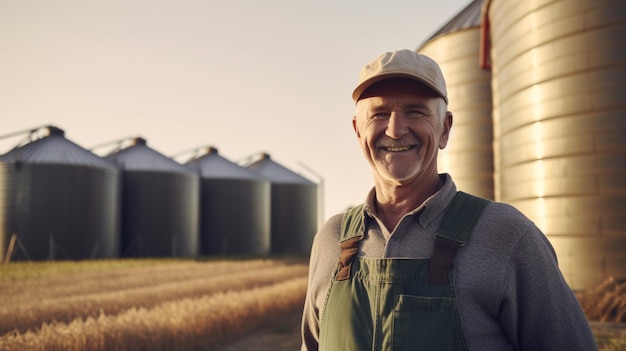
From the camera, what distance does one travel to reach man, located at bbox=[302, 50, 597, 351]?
1784 millimetres

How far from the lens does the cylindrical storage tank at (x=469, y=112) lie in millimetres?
13055

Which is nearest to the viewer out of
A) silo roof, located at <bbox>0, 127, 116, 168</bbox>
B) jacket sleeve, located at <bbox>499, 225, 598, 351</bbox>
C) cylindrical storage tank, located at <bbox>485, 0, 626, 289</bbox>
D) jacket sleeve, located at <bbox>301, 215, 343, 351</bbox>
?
jacket sleeve, located at <bbox>499, 225, 598, 351</bbox>

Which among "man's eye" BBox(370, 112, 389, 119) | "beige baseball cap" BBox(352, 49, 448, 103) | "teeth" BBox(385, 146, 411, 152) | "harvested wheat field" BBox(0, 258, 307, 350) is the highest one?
"beige baseball cap" BBox(352, 49, 448, 103)

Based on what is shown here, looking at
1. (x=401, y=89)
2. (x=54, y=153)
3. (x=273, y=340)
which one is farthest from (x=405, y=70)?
(x=54, y=153)

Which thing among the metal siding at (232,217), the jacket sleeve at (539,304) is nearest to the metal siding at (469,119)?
the jacket sleeve at (539,304)

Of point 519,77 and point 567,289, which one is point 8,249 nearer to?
point 519,77

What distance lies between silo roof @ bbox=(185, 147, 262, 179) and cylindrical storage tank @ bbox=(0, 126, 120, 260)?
794cm

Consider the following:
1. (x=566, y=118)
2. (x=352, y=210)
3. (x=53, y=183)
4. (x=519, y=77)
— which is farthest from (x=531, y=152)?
(x=53, y=183)

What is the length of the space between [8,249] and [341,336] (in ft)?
80.3

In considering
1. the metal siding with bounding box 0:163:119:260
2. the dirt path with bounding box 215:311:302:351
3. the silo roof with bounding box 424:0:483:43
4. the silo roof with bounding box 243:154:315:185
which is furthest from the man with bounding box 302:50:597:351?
the silo roof with bounding box 243:154:315:185

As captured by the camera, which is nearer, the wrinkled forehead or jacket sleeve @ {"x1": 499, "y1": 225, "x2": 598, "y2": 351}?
jacket sleeve @ {"x1": 499, "y1": 225, "x2": 598, "y2": 351}

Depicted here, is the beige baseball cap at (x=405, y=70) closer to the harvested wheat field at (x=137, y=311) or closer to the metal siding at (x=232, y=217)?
the harvested wheat field at (x=137, y=311)

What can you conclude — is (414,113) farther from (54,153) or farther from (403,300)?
(54,153)

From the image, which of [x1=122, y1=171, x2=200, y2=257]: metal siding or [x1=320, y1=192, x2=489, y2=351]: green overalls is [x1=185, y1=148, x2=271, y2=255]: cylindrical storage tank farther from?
[x1=320, y1=192, x2=489, y2=351]: green overalls
